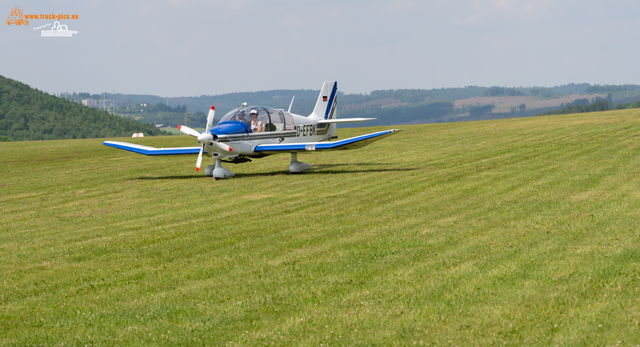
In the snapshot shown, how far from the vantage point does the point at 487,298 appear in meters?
7.18

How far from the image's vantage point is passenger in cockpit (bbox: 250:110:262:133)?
2323 centimetres

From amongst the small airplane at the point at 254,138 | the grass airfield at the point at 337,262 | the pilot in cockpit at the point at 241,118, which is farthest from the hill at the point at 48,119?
the grass airfield at the point at 337,262

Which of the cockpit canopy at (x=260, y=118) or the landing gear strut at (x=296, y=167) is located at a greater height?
the cockpit canopy at (x=260, y=118)

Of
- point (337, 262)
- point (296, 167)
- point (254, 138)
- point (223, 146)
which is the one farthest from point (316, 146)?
point (337, 262)

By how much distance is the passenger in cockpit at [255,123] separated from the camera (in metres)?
23.2

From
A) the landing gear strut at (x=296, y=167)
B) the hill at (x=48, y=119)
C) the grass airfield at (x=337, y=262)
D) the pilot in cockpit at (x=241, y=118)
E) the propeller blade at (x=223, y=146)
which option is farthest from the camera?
the hill at (x=48, y=119)

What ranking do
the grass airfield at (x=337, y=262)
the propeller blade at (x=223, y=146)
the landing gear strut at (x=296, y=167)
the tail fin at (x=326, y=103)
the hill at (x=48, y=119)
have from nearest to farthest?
the grass airfield at (x=337, y=262), the propeller blade at (x=223, y=146), the landing gear strut at (x=296, y=167), the tail fin at (x=326, y=103), the hill at (x=48, y=119)

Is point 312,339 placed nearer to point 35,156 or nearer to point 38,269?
point 38,269

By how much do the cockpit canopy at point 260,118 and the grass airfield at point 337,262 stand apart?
12.9 feet

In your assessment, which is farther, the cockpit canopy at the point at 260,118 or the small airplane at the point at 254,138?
the cockpit canopy at the point at 260,118

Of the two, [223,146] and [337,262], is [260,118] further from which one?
[337,262]

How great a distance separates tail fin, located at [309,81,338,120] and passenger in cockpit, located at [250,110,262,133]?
477 centimetres

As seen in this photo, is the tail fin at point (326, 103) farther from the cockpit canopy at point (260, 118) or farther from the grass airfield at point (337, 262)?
the grass airfield at point (337, 262)

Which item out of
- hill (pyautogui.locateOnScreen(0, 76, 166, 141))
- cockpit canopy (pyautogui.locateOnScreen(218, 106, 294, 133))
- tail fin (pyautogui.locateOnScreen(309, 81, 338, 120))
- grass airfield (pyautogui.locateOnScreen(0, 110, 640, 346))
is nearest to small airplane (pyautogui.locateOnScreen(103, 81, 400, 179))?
cockpit canopy (pyautogui.locateOnScreen(218, 106, 294, 133))
